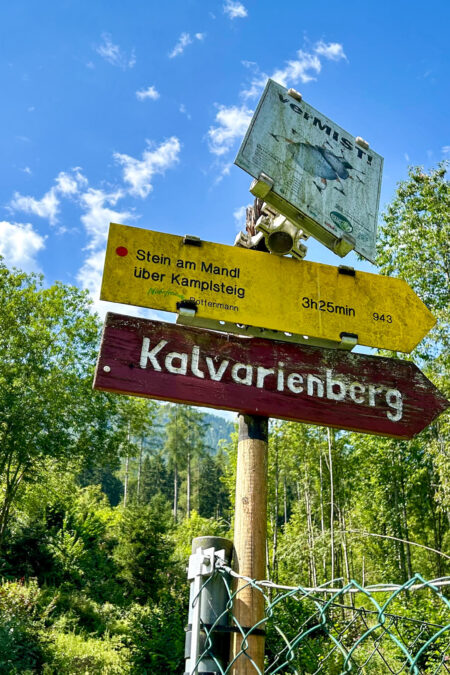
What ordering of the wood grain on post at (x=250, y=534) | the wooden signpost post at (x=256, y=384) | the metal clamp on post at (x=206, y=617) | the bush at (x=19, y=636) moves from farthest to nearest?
the bush at (x=19, y=636) < the wooden signpost post at (x=256, y=384) < the wood grain on post at (x=250, y=534) < the metal clamp on post at (x=206, y=617)

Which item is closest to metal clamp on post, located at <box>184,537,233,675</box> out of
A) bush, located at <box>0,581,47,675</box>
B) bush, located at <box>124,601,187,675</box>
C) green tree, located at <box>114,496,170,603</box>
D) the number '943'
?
the number '943'

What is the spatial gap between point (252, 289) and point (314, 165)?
2.51 ft

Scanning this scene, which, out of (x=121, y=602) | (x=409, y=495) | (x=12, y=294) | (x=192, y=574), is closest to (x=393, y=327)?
(x=192, y=574)

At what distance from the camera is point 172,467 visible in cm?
4769

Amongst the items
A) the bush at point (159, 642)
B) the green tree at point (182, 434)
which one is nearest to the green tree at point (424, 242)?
the bush at point (159, 642)

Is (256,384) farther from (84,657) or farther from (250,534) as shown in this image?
(84,657)

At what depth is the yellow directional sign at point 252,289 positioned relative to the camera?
2.86 meters

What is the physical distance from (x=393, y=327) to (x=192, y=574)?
5.53ft

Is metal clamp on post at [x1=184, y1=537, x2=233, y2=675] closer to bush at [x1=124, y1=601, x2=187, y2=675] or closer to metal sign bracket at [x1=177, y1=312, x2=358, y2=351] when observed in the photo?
metal sign bracket at [x1=177, y1=312, x2=358, y2=351]

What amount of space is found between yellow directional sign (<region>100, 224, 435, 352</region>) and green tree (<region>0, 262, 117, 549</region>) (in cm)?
1180

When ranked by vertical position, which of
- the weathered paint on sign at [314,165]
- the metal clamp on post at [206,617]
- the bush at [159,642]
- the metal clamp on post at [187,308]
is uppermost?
the weathered paint on sign at [314,165]

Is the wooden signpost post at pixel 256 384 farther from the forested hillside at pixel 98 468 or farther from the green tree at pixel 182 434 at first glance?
the green tree at pixel 182 434

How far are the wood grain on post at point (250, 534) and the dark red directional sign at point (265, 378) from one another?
147mm

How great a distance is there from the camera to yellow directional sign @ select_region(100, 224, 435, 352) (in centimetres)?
286
